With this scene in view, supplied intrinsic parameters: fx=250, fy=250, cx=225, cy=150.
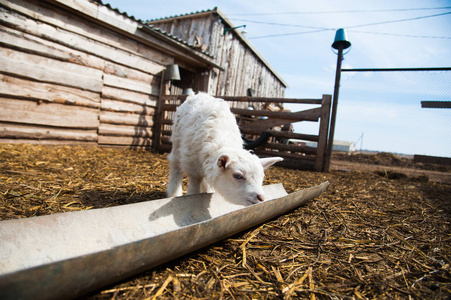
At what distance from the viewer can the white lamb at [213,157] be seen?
2637mm

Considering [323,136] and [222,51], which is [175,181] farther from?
[222,51]

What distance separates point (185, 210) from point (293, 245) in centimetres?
113

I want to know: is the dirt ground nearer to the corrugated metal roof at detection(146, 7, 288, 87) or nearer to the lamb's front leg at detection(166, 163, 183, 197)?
the lamb's front leg at detection(166, 163, 183, 197)

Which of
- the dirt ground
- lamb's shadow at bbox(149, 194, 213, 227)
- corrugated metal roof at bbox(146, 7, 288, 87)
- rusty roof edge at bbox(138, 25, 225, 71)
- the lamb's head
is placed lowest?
the dirt ground

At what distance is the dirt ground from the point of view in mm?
1716

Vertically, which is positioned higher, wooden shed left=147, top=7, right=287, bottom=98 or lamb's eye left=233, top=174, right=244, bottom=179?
wooden shed left=147, top=7, right=287, bottom=98

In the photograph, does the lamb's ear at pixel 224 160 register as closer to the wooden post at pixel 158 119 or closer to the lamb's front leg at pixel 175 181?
the lamb's front leg at pixel 175 181

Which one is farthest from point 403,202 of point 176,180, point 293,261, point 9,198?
point 9,198

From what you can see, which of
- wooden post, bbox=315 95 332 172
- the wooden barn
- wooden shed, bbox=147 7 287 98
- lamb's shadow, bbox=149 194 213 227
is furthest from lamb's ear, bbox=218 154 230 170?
wooden shed, bbox=147 7 287 98

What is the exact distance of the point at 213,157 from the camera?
9.66 ft

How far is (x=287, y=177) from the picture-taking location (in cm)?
609

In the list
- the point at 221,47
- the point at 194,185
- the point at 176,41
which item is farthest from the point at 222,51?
the point at 194,185

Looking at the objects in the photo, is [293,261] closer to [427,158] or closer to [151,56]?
[427,158]

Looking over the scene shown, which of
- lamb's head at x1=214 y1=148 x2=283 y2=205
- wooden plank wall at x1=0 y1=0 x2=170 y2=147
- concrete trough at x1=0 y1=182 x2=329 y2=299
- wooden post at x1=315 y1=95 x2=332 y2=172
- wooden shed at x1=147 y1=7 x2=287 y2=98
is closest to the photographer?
concrete trough at x1=0 y1=182 x2=329 y2=299
